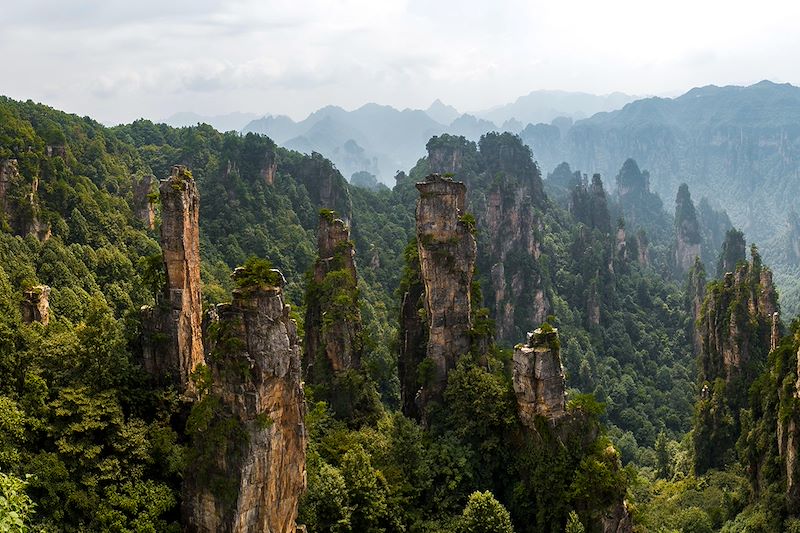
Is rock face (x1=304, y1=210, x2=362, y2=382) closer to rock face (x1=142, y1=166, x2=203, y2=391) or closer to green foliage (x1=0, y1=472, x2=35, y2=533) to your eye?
rock face (x1=142, y1=166, x2=203, y2=391)

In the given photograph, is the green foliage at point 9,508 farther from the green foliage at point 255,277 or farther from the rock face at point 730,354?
the rock face at point 730,354

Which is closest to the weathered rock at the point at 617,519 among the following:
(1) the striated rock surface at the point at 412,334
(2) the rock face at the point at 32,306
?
(1) the striated rock surface at the point at 412,334

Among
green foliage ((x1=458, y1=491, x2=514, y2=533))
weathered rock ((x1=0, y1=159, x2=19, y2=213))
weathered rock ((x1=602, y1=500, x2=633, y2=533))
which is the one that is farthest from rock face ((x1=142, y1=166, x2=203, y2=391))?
weathered rock ((x1=0, y1=159, x2=19, y2=213))

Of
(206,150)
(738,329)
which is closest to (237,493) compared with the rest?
(738,329)

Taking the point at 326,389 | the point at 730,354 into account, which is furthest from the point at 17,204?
the point at 730,354

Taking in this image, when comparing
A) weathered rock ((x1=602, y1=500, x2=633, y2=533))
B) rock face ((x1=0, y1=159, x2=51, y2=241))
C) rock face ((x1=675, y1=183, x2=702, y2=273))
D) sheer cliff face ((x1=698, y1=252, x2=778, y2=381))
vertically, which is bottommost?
weathered rock ((x1=602, y1=500, x2=633, y2=533))

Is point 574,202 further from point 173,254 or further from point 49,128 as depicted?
point 173,254
